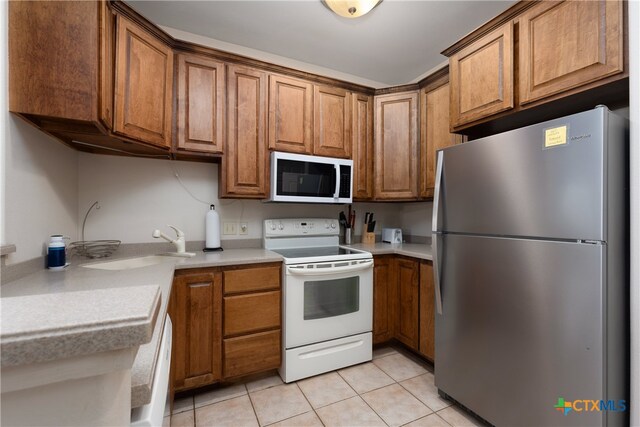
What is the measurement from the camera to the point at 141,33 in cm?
164

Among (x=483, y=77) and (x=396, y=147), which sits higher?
(x=483, y=77)

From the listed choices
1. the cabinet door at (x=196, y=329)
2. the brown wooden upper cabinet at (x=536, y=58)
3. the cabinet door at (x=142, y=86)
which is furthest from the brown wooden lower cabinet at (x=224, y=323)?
the brown wooden upper cabinet at (x=536, y=58)

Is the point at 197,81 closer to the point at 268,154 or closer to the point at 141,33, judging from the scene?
the point at 141,33

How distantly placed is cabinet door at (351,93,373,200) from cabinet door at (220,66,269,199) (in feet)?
2.72

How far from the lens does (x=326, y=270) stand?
6.49 ft

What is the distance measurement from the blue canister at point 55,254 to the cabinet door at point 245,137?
0.95 metres

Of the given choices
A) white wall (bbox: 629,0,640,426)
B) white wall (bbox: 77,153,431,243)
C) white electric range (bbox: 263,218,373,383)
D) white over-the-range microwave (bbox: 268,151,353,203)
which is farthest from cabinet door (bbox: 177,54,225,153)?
white wall (bbox: 629,0,640,426)

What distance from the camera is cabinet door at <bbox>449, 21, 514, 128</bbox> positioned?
1.63 m

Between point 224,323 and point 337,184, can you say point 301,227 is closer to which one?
point 337,184

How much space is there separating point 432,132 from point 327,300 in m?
1.64

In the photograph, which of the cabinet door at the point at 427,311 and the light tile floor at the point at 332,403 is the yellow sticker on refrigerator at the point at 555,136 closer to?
the cabinet door at the point at 427,311

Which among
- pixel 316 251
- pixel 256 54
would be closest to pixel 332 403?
pixel 316 251

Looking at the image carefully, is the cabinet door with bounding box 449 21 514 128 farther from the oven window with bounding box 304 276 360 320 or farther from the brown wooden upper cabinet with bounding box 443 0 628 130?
the oven window with bounding box 304 276 360 320

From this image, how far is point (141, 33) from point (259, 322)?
1959mm
